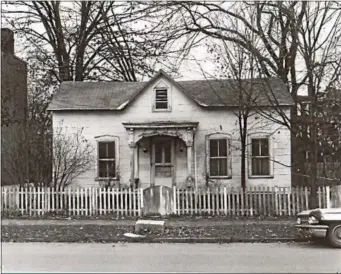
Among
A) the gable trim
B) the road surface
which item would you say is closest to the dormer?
the gable trim

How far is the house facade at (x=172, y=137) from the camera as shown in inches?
650

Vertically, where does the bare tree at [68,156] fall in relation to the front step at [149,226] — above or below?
above

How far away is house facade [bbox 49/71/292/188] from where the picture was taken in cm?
1650

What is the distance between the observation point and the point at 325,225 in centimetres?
887

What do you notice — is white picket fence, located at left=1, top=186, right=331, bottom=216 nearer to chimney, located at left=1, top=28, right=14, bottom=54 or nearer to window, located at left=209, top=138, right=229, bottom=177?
window, located at left=209, top=138, right=229, bottom=177

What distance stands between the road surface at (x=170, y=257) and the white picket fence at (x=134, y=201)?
3816 mm

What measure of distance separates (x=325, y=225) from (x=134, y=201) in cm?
636

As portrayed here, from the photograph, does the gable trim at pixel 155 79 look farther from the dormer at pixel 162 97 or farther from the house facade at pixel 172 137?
the dormer at pixel 162 97

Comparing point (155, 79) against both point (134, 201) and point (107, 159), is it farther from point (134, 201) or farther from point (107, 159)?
point (134, 201)

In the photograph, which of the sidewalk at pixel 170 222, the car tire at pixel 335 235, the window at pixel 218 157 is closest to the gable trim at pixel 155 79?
the window at pixel 218 157


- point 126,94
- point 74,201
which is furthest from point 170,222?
point 126,94

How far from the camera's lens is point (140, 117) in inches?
667

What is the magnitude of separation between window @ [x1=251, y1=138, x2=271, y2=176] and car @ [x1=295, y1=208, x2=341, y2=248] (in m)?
7.28

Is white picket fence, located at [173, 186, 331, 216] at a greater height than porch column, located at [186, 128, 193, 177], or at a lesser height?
lesser
